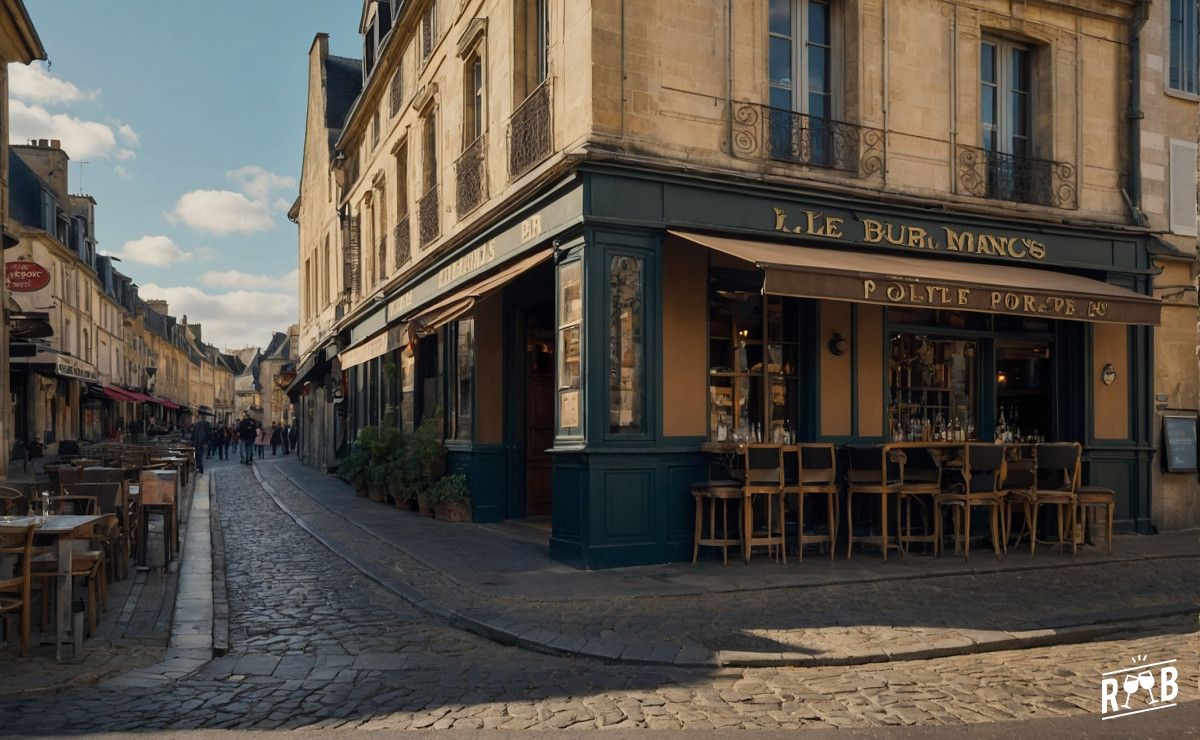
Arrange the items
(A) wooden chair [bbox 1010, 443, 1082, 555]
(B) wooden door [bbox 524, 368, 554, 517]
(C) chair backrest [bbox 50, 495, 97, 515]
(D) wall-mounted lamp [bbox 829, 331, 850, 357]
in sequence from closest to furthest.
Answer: (C) chair backrest [bbox 50, 495, 97, 515]
(A) wooden chair [bbox 1010, 443, 1082, 555]
(D) wall-mounted lamp [bbox 829, 331, 850, 357]
(B) wooden door [bbox 524, 368, 554, 517]

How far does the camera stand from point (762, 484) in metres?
9.25

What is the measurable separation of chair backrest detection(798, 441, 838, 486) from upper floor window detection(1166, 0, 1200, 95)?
746 cm

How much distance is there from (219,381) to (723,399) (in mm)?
103005

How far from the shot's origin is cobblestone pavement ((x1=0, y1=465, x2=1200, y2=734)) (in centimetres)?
467

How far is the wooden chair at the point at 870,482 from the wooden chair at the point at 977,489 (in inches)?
22.6

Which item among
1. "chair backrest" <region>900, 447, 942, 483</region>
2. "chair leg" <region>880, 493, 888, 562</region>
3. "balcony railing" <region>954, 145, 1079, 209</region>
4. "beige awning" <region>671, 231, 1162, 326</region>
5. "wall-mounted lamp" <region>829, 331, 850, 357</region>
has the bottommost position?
"chair leg" <region>880, 493, 888, 562</region>

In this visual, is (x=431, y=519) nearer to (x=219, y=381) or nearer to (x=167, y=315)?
(x=167, y=315)

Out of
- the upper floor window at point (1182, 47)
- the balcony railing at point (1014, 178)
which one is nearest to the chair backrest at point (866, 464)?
the balcony railing at point (1014, 178)

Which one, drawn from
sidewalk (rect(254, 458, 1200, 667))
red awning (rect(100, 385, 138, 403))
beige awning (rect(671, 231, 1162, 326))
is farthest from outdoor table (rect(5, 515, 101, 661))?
red awning (rect(100, 385, 138, 403))

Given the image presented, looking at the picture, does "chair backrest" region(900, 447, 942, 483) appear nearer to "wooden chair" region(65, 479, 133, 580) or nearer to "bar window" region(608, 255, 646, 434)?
"bar window" region(608, 255, 646, 434)

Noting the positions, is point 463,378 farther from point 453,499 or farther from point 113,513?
point 113,513

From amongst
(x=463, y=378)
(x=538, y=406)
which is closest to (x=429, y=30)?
(x=463, y=378)

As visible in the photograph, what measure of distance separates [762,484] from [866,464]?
1179 millimetres

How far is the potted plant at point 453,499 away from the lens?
12688 mm
